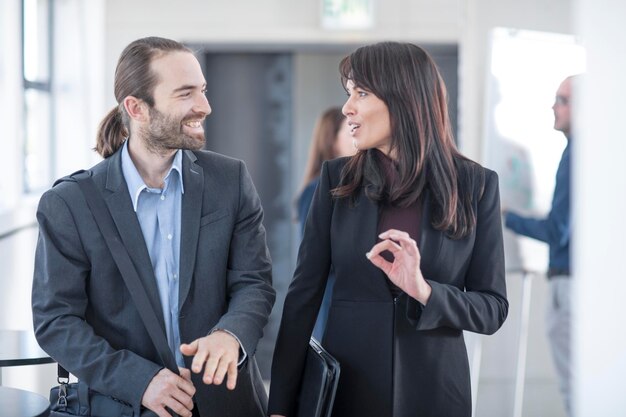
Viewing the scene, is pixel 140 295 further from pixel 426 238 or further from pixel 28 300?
pixel 28 300

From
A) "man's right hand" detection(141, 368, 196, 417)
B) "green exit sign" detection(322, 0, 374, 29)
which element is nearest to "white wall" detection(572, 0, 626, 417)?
"man's right hand" detection(141, 368, 196, 417)

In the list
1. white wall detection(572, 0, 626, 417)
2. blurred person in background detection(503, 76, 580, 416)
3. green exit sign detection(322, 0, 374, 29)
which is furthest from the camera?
green exit sign detection(322, 0, 374, 29)

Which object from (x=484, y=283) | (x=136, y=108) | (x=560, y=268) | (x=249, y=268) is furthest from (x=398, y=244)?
(x=560, y=268)

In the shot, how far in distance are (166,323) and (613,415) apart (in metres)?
0.99

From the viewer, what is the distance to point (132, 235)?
6.98 ft

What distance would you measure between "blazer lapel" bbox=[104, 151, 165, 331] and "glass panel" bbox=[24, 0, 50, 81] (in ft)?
10.1

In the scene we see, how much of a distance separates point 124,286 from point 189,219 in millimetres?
212

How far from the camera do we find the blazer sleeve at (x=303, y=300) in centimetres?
222

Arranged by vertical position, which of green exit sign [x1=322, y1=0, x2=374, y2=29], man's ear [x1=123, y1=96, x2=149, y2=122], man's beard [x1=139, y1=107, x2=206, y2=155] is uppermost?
green exit sign [x1=322, y1=0, x2=374, y2=29]

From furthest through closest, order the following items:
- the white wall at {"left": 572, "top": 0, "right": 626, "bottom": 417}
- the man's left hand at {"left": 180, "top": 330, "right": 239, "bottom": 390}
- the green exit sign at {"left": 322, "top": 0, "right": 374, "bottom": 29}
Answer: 1. the green exit sign at {"left": 322, "top": 0, "right": 374, "bottom": 29}
2. the man's left hand at {"left": 180, "top": 330, "right": 239, "bottom": 390}
3. the white wall at {"left": 572, "top": 0, "right": 626, "bottom": 417}

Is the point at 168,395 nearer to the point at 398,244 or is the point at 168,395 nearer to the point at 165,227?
the point at 165,227

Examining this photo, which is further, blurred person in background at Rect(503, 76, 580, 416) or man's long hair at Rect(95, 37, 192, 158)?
blurred person in background at Rect(503, 76, 580, 416)

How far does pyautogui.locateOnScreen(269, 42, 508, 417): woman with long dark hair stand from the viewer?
214 cm

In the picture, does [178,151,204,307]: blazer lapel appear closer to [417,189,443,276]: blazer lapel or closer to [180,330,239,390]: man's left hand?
[180,330,239,390]: man's left hand
